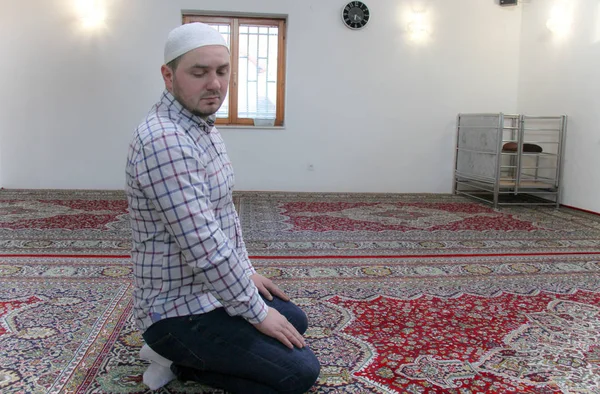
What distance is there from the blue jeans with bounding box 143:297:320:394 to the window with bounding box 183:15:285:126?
501 cm

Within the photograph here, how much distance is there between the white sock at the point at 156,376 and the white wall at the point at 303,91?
4654 mm

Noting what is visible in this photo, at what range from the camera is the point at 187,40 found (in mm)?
1426

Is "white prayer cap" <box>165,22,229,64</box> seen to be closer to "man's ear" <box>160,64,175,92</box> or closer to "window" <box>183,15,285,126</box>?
"man's ear" <box>160,64,175,92</box>

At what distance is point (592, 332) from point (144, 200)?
199 cm

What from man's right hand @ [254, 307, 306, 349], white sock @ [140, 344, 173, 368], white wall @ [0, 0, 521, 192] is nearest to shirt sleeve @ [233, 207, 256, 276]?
man's right hand @ [254, 307, 306, 349]

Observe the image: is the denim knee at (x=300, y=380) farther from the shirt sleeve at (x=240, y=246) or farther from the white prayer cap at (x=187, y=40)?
the white prayer cap at (x=187, y=40)

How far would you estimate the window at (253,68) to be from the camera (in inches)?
246

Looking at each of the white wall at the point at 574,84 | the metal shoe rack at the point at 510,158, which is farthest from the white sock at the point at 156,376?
the white wall at the point at 574,84

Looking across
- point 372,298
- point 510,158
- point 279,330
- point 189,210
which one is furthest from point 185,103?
point 510,158

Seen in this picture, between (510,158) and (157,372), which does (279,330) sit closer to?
(157,372)

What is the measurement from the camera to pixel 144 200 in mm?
1449

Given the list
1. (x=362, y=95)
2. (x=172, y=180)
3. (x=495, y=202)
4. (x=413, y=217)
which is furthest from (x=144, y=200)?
(x=362, y=95)

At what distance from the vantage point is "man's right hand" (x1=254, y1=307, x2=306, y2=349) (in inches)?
59.3

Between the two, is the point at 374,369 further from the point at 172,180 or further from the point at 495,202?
the point at 495,202
